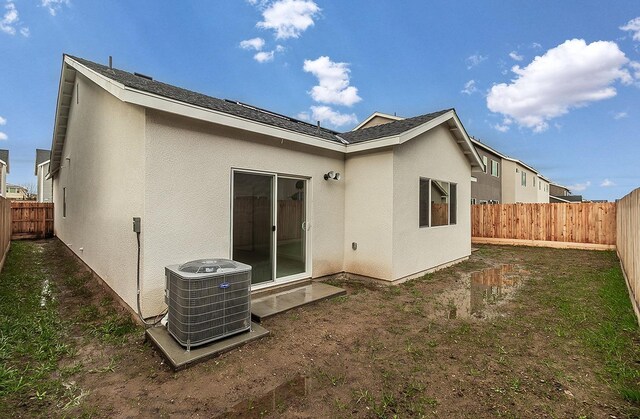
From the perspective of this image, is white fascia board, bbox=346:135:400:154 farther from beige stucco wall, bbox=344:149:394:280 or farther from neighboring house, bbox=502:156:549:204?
neighboring house, bbox=502:156:549:204

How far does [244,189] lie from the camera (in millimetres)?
4965

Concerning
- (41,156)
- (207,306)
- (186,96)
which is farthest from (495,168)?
(41,156)

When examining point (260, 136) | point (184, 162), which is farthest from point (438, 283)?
point (184, 162)

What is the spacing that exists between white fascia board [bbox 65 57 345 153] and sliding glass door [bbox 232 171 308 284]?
30.9 inches

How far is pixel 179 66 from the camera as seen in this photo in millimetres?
13727

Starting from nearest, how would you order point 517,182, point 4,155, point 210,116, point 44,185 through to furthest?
point 210,116 → point 4,155 → point 44,185 → point 517,182

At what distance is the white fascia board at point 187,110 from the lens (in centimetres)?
365

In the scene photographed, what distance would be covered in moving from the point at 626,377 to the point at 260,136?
5539mm

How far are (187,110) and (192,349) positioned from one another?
3167 millimetres

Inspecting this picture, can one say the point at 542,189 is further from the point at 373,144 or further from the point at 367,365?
the point at 367,365

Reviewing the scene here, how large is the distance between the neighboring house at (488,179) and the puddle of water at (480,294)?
14555 mm

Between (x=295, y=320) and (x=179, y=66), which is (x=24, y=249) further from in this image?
(x=295, y=320)

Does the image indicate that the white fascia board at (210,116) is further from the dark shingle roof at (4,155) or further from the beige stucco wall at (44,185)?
the dark shingle roof at (4,155)

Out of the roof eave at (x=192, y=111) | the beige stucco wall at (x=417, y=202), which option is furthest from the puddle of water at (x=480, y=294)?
the roof eave at (x=192, y=111)
